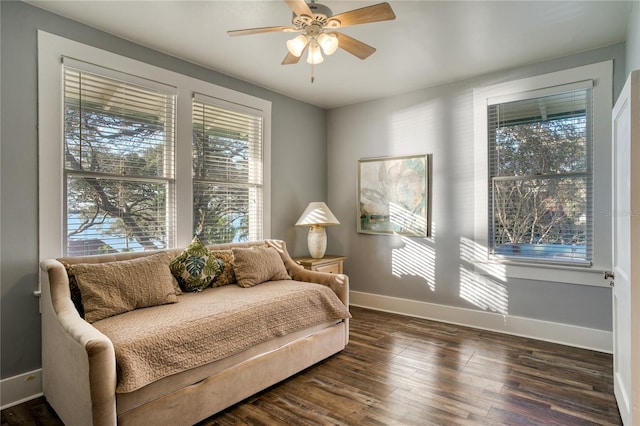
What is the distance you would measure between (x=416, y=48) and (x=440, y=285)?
2.47 m

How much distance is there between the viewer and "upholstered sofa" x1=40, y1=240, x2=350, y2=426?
1.74m

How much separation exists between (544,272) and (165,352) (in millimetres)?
3293

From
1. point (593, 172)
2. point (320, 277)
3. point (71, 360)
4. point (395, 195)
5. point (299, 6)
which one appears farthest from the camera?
point (395, 195)

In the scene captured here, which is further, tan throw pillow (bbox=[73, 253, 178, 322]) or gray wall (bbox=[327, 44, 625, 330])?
gray wall (bbox=[327, 44, 625, 330])

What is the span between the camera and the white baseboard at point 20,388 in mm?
2320

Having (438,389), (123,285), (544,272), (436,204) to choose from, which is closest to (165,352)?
(123,285)

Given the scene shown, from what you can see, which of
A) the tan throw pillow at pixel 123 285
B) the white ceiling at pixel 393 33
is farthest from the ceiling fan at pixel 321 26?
the tan throw pillow at pixel 123 285

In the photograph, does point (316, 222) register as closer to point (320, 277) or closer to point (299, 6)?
point (320, 277)

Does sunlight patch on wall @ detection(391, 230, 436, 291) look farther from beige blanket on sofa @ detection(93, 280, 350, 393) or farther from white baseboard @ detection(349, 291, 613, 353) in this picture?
beige blanket on sofa @ detection(93, 280, 350, 393)

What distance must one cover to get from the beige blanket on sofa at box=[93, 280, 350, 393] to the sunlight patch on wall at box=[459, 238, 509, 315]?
1.53 m

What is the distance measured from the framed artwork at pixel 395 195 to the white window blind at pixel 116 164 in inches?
93.3

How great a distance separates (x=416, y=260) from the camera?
4.23 m

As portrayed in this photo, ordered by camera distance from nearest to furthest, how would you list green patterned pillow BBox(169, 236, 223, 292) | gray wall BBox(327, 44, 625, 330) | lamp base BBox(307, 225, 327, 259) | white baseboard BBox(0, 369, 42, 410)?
1. white baseboard BBox(0, 369, 42, 410)
2. green patterned pillow BBox(169, 236, 223, 292)
3. gray wall BBox(327, 44, 625, 330)
4. lamp base BBox(307, 225, 327, 259)

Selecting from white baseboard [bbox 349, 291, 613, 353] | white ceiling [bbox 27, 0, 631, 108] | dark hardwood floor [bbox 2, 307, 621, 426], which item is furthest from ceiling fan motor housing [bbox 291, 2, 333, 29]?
white baseboard [bbox 349, 291, 613, 353]
